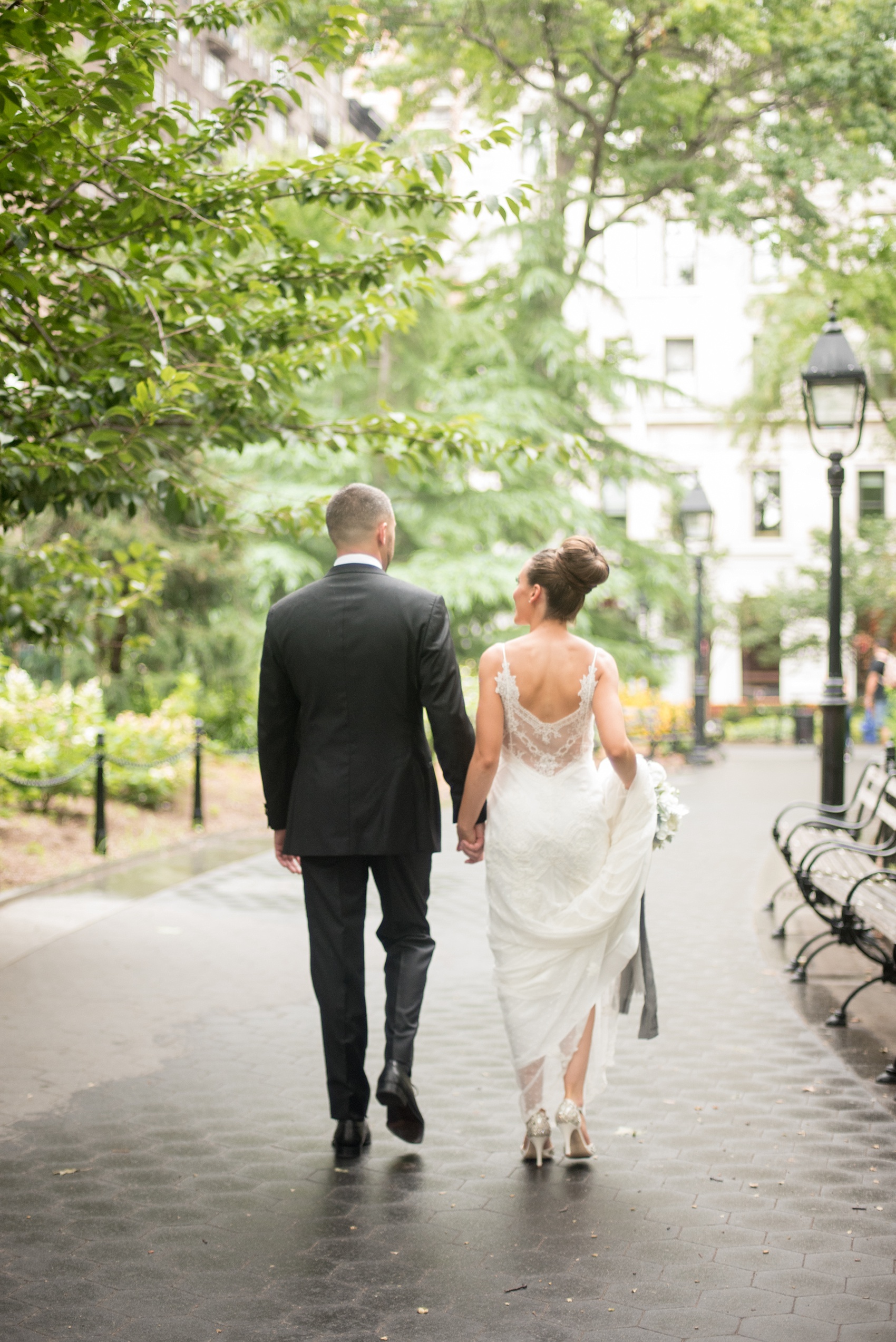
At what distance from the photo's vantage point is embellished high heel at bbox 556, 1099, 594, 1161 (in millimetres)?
4445

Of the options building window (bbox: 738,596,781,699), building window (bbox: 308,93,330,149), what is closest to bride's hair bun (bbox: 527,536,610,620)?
building window (bbox: 738,596,781,699)

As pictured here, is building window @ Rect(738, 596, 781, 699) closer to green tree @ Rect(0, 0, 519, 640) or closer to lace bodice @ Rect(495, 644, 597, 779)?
green tree @ Rect(0, 0, 519, 640)

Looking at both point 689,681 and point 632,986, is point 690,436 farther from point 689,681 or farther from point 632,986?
point 632,986

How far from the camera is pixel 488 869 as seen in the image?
4.66 metres

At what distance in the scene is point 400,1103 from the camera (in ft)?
14.0

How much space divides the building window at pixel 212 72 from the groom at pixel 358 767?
177ft

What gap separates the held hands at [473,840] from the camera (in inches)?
181

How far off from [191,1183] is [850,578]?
32782 millimetres

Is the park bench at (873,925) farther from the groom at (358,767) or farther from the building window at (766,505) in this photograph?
the building window at (766,505)

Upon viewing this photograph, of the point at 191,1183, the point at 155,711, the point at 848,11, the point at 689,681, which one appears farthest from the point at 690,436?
the point at 191,1183

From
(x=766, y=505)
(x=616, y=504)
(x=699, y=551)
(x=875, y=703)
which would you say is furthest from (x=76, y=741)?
(x=766, y=505)

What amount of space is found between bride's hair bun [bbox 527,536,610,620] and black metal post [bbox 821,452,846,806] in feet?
16.7

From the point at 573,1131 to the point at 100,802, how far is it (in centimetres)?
748

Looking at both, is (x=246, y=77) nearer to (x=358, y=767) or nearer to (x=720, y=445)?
(x=720, y=445)
